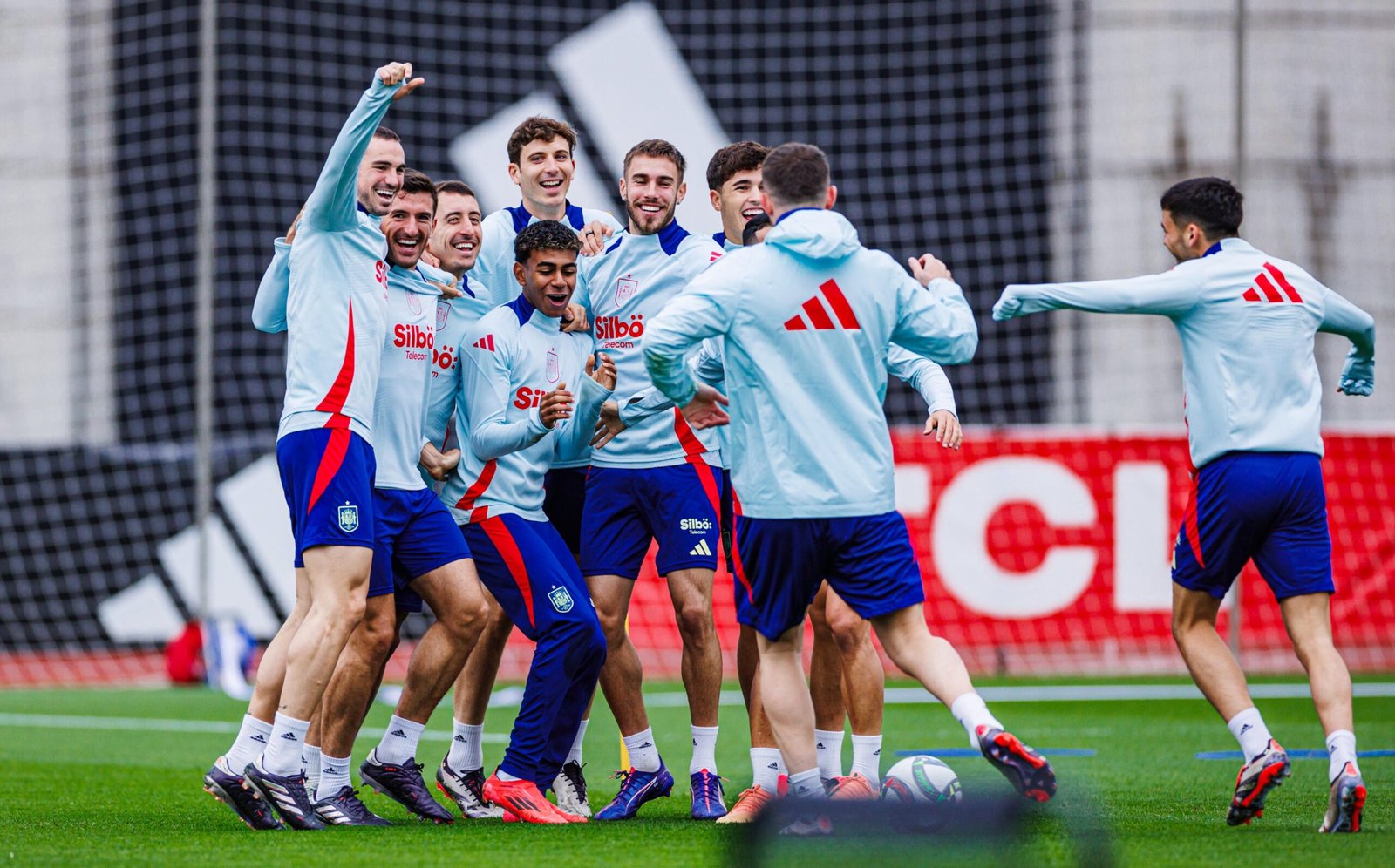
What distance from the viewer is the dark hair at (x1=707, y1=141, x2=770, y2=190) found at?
20.9 ft

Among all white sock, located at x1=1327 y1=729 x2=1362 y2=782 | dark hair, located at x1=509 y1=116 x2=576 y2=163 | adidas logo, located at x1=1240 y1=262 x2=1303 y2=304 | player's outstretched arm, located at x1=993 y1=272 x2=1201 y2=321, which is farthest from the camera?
dark hair, located at x1=509 y1=116 x2=576 y2=163

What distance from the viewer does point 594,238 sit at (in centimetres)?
639

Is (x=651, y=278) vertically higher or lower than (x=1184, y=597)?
higher

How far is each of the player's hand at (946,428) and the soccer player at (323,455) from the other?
5.74 ft

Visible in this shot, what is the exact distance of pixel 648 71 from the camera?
1596cm

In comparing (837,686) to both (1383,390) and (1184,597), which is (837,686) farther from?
(1383,390)

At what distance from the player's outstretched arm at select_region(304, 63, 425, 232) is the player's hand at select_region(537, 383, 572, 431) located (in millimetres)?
825

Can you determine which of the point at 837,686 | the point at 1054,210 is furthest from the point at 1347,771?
the point at 1054,210

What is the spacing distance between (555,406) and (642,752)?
1.29 metres

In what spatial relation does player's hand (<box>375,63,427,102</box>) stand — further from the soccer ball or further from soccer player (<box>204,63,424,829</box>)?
the soccer ball

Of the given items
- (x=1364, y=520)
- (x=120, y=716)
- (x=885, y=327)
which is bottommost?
(x=120, y=716)

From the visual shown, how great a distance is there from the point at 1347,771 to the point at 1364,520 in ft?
23.9

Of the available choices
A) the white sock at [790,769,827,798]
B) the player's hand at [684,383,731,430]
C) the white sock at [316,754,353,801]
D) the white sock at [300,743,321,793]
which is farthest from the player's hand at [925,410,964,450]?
the white sock at [300,743,321,793]

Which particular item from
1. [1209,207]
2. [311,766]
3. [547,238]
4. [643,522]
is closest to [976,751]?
[643,522]
